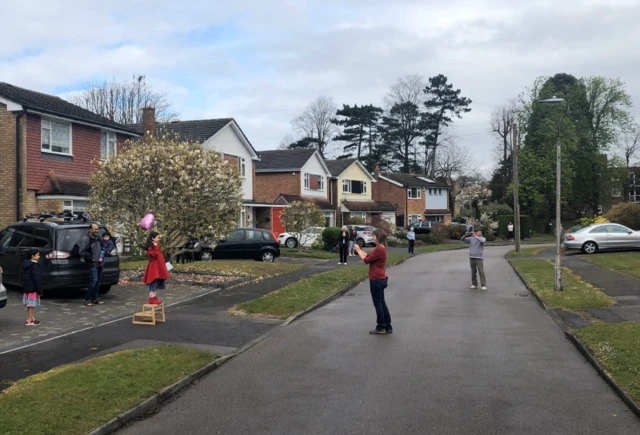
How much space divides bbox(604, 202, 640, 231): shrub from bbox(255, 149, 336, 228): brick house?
21.1m

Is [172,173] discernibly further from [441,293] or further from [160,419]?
[160,419]

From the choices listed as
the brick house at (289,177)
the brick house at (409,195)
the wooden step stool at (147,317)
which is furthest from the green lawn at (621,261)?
the brick house at (409,195)

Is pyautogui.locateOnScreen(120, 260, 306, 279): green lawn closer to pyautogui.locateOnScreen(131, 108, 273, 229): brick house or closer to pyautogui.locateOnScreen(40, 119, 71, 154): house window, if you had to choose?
pyautogui.locateOnScreen(40, 119, 71, 154): house window

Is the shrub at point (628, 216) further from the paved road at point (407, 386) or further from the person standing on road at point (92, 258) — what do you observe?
the person standing on road at point (92, 258)

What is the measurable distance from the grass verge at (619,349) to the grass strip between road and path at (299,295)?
547 cm

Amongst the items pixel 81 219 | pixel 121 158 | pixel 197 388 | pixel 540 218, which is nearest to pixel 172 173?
pixel 121 158

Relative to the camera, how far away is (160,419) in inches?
231

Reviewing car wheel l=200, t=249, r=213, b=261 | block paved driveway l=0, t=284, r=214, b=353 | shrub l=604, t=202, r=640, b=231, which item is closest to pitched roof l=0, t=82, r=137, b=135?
car wheel l=200, t=249, r=213, b=261

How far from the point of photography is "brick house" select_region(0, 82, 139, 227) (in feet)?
70.5

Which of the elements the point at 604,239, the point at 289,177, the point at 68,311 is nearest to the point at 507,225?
the point at 289,177

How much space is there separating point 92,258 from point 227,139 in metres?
22.4

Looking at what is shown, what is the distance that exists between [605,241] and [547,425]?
25047 mm

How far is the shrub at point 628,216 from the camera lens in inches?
1344

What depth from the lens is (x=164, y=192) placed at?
54.0ft
